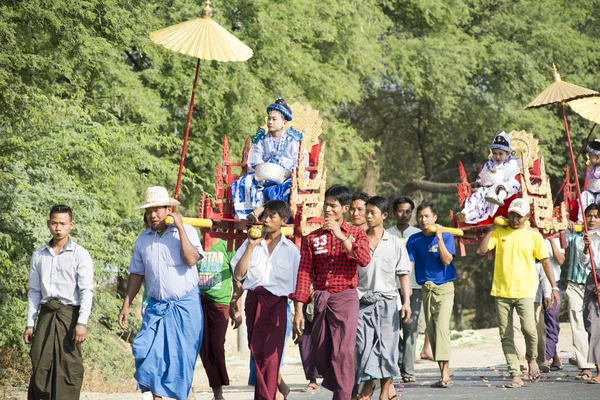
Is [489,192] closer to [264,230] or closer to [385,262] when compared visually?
[385,262]

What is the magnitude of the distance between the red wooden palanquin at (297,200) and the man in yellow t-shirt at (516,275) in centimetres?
188

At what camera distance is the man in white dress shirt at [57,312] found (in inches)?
314

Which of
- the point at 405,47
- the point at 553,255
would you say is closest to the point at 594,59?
the point at 405,47

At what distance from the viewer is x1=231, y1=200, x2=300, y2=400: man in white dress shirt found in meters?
8.04

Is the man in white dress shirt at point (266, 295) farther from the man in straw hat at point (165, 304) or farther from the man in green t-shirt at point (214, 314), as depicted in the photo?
the man in green t-shirt at point (214, 314)

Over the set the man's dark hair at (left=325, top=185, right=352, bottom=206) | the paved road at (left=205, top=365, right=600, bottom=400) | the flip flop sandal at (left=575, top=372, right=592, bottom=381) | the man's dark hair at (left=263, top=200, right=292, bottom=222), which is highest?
the man's dark hair at (left=325, top=185, right=352, bottom=206)

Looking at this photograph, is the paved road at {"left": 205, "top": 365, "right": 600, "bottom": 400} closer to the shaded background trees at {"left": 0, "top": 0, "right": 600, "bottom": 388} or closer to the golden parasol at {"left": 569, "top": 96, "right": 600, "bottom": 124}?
the golden parasol at {"left": 569, "top": 96, "right": 600, "bottom": 124}

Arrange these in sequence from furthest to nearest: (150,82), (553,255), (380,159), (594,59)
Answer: (380,159) < (594,59) < (150,82) < (553,255)

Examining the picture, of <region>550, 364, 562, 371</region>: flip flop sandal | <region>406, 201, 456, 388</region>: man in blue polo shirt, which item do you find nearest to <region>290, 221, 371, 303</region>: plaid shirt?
<region>406, 201, 456, 388</region>: man in blue polo shirt

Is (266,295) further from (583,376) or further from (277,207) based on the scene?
(583,376)

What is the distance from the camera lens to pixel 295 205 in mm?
9406

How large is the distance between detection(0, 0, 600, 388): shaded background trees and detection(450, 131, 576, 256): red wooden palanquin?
15.4 ft

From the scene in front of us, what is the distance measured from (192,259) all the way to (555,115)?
1970 centimetres

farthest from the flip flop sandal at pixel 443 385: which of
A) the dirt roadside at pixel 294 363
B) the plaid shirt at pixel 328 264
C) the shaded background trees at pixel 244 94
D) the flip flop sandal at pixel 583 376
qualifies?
the shaded background trees at pixel 244 94
